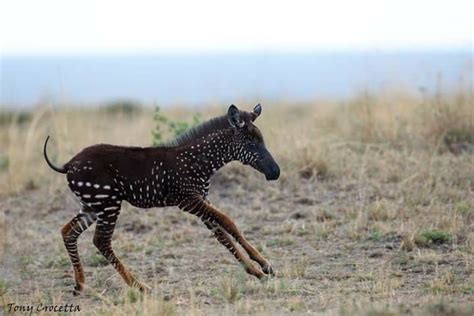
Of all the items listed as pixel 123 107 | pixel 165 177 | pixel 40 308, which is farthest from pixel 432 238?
pixel 123 107

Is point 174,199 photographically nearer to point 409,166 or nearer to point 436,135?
point 409,166

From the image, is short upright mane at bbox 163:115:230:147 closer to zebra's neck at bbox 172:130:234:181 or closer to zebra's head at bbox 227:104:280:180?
zebra's neck at bbox 172:130:234:181

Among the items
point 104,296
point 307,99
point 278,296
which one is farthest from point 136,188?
point 307,99

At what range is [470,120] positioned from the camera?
14203 millimetres

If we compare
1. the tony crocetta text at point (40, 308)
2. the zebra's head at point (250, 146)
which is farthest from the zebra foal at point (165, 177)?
the tony crocetta text at point (40, 308)

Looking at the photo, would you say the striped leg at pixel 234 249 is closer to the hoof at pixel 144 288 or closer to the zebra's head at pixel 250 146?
the zebra's head at pixel 250 146

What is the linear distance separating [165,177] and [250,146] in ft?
3.00

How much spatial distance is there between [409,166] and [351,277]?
411cm

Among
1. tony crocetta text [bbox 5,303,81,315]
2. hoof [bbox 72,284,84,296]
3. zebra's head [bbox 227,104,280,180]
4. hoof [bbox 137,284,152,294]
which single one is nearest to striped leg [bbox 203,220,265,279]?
zebra's head [bbox 227,104,280,180]

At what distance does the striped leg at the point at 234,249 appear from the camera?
30.6 feet

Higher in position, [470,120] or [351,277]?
[470,120]

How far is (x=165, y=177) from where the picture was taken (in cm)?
949

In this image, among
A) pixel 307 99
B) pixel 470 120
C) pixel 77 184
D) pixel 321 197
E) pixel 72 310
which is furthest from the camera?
pixel 307 99

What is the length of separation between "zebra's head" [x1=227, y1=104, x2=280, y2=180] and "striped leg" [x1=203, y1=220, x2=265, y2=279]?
71 cm
